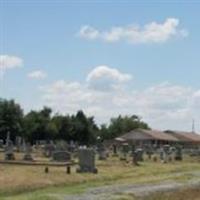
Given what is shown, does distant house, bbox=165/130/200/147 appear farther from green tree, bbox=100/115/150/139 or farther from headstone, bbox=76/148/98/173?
headstone, bbox=76/148/98/173

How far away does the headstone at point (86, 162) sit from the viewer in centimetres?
3052

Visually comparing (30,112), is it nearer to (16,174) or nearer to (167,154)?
(167,154)

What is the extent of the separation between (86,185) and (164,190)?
3.12 metres

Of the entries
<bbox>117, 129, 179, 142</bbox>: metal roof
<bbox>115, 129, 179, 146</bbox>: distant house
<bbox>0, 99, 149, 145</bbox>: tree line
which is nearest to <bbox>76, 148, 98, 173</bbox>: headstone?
<bbox>0, 99, 149, 145</bbox>: tree line

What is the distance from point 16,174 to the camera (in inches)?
1027

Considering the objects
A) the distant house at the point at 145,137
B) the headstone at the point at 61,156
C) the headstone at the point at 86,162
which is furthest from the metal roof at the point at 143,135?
the headstone at the point at 86,162

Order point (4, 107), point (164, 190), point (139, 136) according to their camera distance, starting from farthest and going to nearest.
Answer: point (139, 136) < point (4, 107) < point (164, 190)

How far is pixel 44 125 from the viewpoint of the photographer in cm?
10888

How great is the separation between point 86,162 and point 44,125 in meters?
78.6

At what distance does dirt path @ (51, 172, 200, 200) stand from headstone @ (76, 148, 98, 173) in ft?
13.6

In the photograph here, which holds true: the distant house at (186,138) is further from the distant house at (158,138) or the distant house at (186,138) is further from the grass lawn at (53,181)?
the grass lawn at (53,181)

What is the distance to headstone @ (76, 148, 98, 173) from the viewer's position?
30516 mm

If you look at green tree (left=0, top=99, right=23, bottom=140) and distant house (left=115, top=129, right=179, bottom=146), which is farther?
distant house (left=115, top=129, right=179, bottom=146)

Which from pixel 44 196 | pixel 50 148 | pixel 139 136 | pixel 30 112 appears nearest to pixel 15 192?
pixel 44 196
